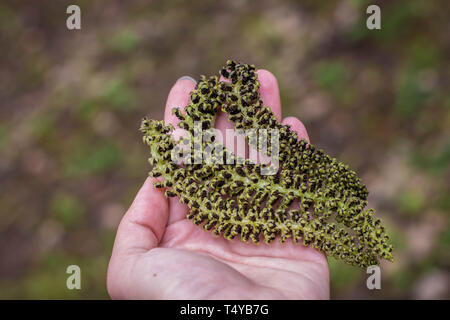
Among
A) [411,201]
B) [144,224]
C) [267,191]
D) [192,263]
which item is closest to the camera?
[192,263]

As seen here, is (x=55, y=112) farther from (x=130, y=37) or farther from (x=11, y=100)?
(x=130, y=37)

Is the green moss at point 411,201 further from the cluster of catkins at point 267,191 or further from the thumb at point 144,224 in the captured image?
the thumb at point 144,224

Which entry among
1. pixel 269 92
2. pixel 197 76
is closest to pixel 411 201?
pixel 269 92

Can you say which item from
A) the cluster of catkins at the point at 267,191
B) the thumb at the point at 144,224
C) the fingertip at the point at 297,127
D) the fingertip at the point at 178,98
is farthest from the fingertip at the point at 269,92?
the thumb at the point at 144,224

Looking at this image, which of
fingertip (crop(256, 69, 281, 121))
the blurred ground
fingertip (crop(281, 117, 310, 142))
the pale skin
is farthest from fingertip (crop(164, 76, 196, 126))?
the blurred ground

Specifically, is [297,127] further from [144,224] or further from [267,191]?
[144,224]

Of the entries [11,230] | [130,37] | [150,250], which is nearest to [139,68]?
[130,37]
